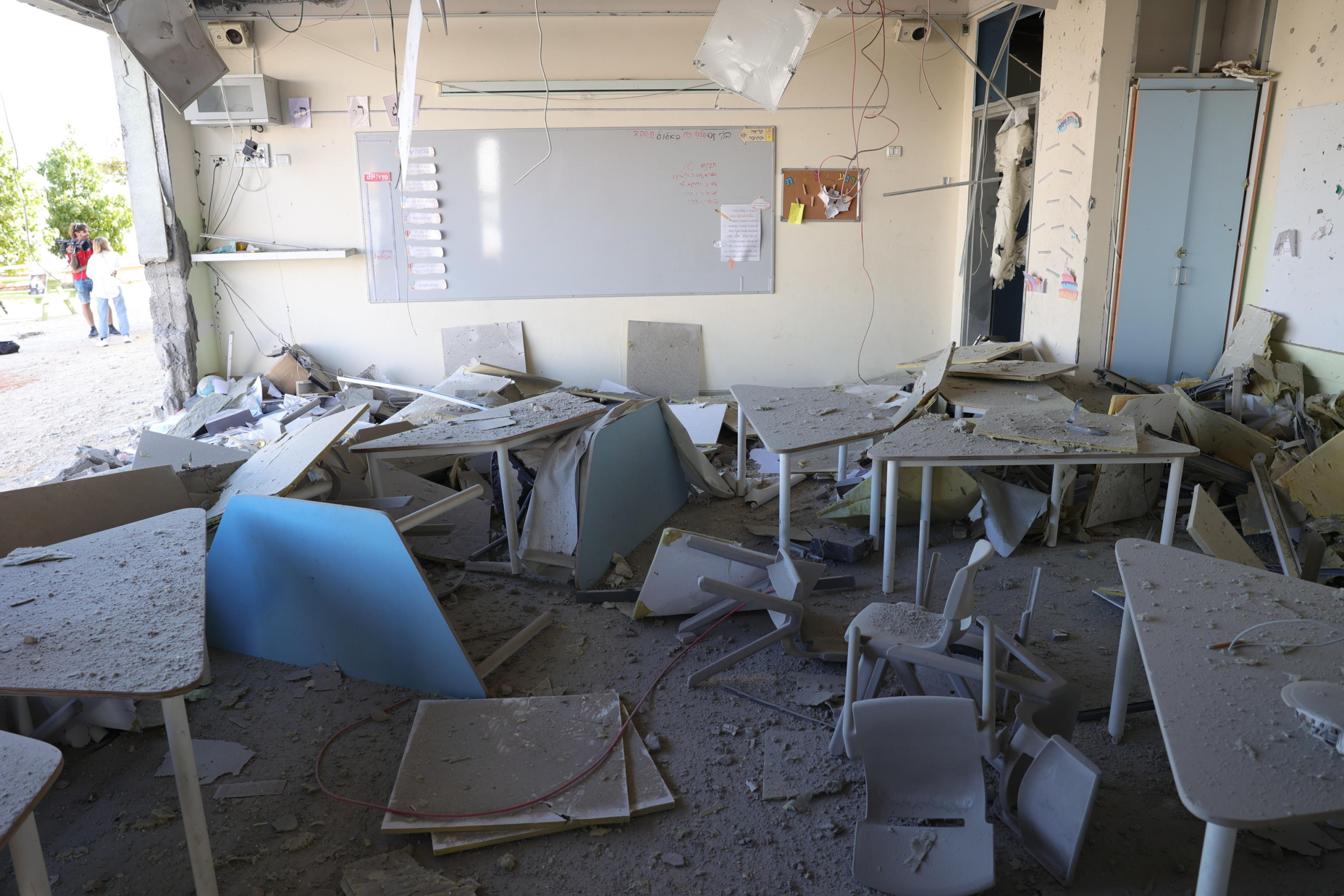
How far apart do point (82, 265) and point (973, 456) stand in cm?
1051

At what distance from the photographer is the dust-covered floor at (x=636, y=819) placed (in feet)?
6.09

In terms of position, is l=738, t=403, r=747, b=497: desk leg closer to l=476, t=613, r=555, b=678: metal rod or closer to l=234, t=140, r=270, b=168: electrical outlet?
l=476, t=613, r=555, b=678: metal rod

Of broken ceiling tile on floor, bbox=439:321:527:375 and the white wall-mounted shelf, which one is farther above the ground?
the white wall-mounted shelf

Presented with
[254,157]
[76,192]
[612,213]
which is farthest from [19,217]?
[612,213]

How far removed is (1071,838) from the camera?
178 centimetres

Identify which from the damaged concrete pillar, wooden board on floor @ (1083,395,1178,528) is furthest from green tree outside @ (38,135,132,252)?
wooden board on floor @ (1083,395,1178,528)

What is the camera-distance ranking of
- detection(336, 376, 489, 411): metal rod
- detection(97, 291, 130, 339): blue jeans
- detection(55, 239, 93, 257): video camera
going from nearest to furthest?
detection(336, 376, 489, 411): metal rod → detection(55, 239, 93, 257): video camera → detection(97, 291, 130, 339): blue jeans

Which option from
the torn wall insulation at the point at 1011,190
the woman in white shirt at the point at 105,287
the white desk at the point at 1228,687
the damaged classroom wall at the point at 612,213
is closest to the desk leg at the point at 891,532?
the white desk at the point at 1228,687

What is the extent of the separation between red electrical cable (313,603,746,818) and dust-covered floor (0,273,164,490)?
281cm

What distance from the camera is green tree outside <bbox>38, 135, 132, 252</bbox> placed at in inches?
474

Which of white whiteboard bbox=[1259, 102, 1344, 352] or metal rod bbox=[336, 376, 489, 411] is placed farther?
metal rod bbox=[336, 376, 489, 411]

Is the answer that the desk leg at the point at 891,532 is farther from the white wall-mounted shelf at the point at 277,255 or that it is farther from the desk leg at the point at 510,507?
the white wall-mounted shelf at the point at 277,255

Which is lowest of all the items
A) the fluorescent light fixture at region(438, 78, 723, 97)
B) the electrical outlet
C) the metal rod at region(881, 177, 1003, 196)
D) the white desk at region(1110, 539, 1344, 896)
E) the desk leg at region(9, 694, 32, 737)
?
the desk leg at region(9, 694, 32, 737)

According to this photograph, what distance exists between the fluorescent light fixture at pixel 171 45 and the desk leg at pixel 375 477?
182 centimetres
